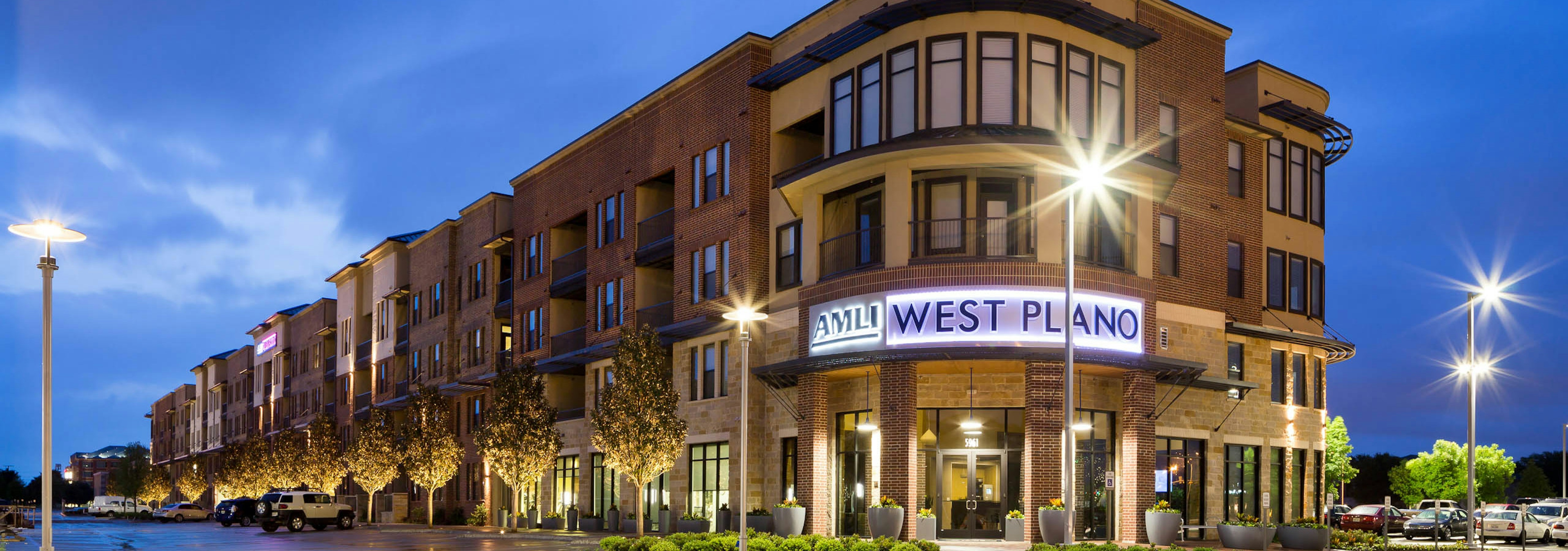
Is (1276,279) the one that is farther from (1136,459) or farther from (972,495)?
(972,495)

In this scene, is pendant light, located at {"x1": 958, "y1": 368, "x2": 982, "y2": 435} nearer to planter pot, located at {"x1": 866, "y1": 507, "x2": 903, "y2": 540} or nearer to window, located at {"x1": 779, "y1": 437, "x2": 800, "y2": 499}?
planter pot, located at {"x1": 866, "y1": 507, "x2": 903, "y2": 540}

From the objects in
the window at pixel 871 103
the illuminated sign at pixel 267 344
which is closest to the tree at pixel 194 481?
the illuminated sign at pixel 267 344

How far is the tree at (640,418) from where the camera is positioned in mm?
40531

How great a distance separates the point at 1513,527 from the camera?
151ft

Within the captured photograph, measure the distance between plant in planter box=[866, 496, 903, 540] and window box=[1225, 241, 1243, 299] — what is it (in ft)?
46.6

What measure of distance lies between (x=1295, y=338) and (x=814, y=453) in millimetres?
15975

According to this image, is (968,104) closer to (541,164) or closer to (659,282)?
(659,282)

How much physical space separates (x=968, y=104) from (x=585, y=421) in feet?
82.8

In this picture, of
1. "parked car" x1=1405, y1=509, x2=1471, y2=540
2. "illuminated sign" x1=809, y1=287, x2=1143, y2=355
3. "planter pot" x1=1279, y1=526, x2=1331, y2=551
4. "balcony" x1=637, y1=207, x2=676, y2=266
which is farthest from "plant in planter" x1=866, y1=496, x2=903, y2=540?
"parked car" x1=1405, y1=509, x2=1471, y2=540

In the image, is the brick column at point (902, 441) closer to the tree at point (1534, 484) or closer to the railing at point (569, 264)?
the railing at point (569, 264)

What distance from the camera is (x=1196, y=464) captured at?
1577 inches

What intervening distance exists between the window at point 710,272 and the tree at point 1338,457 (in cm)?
6012

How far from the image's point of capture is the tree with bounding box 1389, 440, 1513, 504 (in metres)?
104

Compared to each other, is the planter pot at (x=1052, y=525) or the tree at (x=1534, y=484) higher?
the planter pot at (x=1052, y=525)
